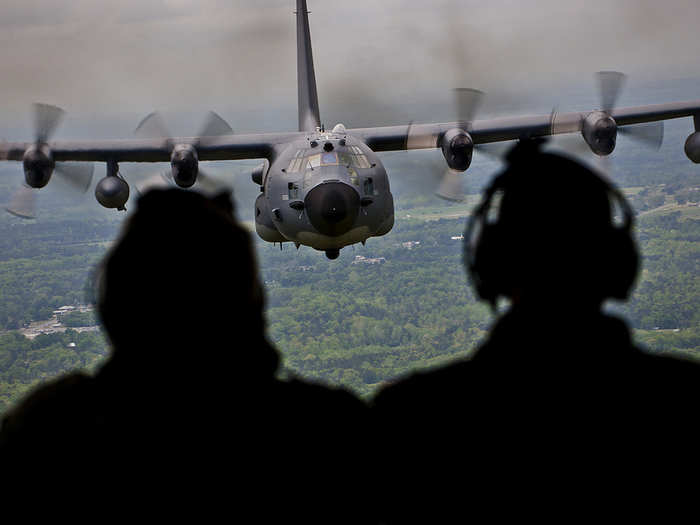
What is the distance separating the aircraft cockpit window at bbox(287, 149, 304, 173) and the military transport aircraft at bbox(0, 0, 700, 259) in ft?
0.17

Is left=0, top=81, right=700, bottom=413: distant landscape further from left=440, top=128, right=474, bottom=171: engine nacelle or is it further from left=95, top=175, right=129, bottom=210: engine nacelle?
left=440, top=128, right=474, bottom=171: engine nacelle

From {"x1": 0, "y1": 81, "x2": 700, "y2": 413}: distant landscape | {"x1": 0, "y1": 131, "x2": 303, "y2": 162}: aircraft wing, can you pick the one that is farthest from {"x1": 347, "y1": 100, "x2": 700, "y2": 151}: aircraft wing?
{"x1": 0, "y1": 81, "x2": 700, "y2": 413}: distant landscape

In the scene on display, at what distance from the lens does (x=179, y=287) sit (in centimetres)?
257

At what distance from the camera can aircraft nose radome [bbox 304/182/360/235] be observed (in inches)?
882

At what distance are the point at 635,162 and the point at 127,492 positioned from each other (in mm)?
165491

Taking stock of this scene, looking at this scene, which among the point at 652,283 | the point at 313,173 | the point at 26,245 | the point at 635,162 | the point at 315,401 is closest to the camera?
the point at 315,401

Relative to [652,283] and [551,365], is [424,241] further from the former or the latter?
[551,365]

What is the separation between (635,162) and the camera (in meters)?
158

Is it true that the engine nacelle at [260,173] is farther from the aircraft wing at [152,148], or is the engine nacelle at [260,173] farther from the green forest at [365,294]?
the green forest at [365,294]

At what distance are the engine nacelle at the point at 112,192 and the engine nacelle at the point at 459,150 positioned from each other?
1012 cm

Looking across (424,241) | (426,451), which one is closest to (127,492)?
(426,451)

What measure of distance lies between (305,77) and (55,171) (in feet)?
46.6

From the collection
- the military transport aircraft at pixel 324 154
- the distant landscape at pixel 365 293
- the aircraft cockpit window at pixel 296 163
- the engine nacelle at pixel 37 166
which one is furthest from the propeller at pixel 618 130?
the distant landscape at pixel 365 293

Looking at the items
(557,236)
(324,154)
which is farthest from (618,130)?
(557,236)
